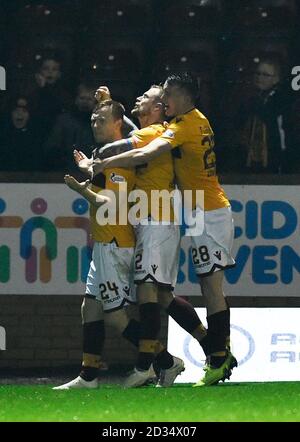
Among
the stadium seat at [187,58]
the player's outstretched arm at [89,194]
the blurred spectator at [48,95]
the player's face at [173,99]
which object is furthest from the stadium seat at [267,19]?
the player's outstretched arm at [89,194]

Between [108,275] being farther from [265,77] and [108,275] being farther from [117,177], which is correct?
[265,77]

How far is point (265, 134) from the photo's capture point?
1299 cm

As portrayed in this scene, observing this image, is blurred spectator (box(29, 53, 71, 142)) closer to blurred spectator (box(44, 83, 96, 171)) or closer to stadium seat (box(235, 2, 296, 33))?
blurred spectator (box(44, 83, 96, 171))

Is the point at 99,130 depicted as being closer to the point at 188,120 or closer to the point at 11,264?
the point at 188,120

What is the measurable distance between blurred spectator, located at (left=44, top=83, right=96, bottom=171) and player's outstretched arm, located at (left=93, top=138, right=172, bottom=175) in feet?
7.45

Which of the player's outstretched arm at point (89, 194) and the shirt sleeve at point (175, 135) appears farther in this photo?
the shirt sleeve at point (175, 135)

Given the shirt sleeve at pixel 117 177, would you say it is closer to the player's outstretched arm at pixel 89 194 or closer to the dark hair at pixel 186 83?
the player's outstretched arm at pixel 89 194

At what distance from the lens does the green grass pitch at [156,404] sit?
29.1 feet

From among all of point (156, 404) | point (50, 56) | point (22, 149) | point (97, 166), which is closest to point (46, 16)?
point (50, 56)

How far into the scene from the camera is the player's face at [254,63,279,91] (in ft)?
43.6

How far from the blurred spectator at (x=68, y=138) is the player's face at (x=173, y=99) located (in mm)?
2128

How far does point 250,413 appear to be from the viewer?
9.06m

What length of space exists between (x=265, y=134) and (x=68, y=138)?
60.4 inches

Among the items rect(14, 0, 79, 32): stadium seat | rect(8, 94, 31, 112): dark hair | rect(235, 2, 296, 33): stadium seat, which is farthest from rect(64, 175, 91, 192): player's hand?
rect(235, 2, 296, 33): stadium seat
